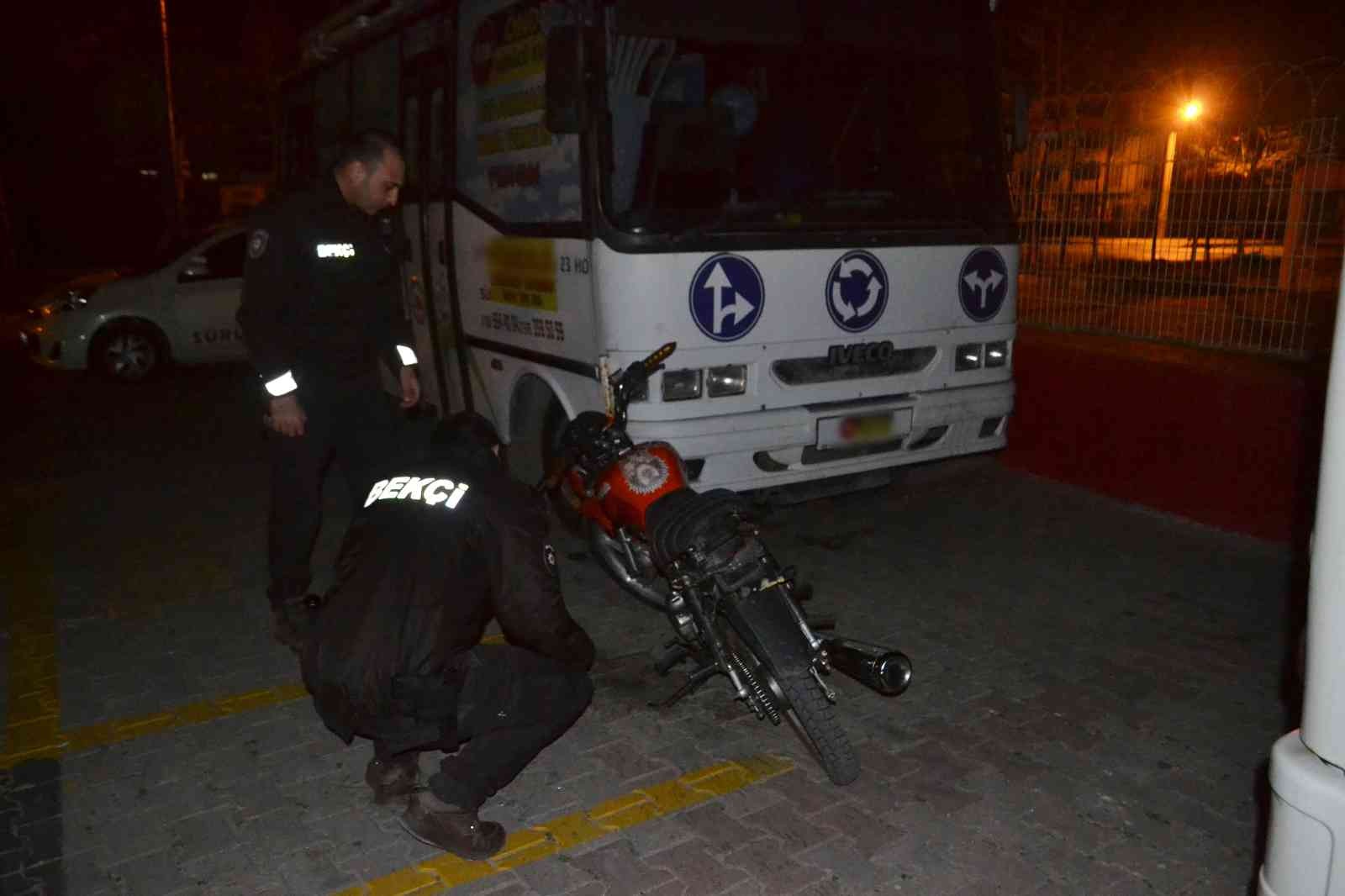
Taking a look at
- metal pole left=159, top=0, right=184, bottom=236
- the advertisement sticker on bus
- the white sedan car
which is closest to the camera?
the advertisement sticker on bus

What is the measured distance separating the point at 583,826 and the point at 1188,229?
4.97m

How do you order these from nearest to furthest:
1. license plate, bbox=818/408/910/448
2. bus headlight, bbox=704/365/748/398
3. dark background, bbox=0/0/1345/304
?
bus headlight, bbox=704/365/748/398
license plate, bbox=818/408/910/448
dark background, bbox=0/0/1345/304

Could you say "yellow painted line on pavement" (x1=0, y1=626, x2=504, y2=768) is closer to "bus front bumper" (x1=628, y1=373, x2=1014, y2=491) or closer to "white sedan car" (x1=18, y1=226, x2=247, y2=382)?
"bus front bumper" (x1=628, y1=373, x2=1014, y2=491)

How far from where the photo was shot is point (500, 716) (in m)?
3.03

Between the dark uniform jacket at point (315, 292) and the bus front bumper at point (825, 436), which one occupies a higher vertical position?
the dark uniform jacket at point (315, 292)

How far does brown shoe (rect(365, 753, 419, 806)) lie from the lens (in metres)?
3.36

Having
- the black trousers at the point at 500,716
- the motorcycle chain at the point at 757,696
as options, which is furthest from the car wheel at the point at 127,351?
the motorcycle chain at the point at 757,696

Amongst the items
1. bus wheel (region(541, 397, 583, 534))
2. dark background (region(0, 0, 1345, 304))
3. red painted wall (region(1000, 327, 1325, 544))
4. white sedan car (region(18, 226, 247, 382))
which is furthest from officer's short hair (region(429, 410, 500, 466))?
dark background (region(0, 0, 1345, 304))

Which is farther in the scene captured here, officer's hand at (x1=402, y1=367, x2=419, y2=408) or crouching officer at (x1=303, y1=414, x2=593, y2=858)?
officer's hand at (x1=402, y1=367, x2=419, y2=408)

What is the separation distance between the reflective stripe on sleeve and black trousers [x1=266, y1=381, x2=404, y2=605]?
145mm

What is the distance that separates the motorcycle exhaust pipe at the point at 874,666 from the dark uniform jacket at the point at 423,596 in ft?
3.33

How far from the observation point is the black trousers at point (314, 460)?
4441mm

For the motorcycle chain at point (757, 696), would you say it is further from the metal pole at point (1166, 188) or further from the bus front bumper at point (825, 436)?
the metal pole at point (1166, 188)

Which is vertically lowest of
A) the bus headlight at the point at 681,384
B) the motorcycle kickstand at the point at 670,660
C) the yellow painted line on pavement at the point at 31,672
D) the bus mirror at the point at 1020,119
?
the yellow painted line on pavement at the point at 31,672
